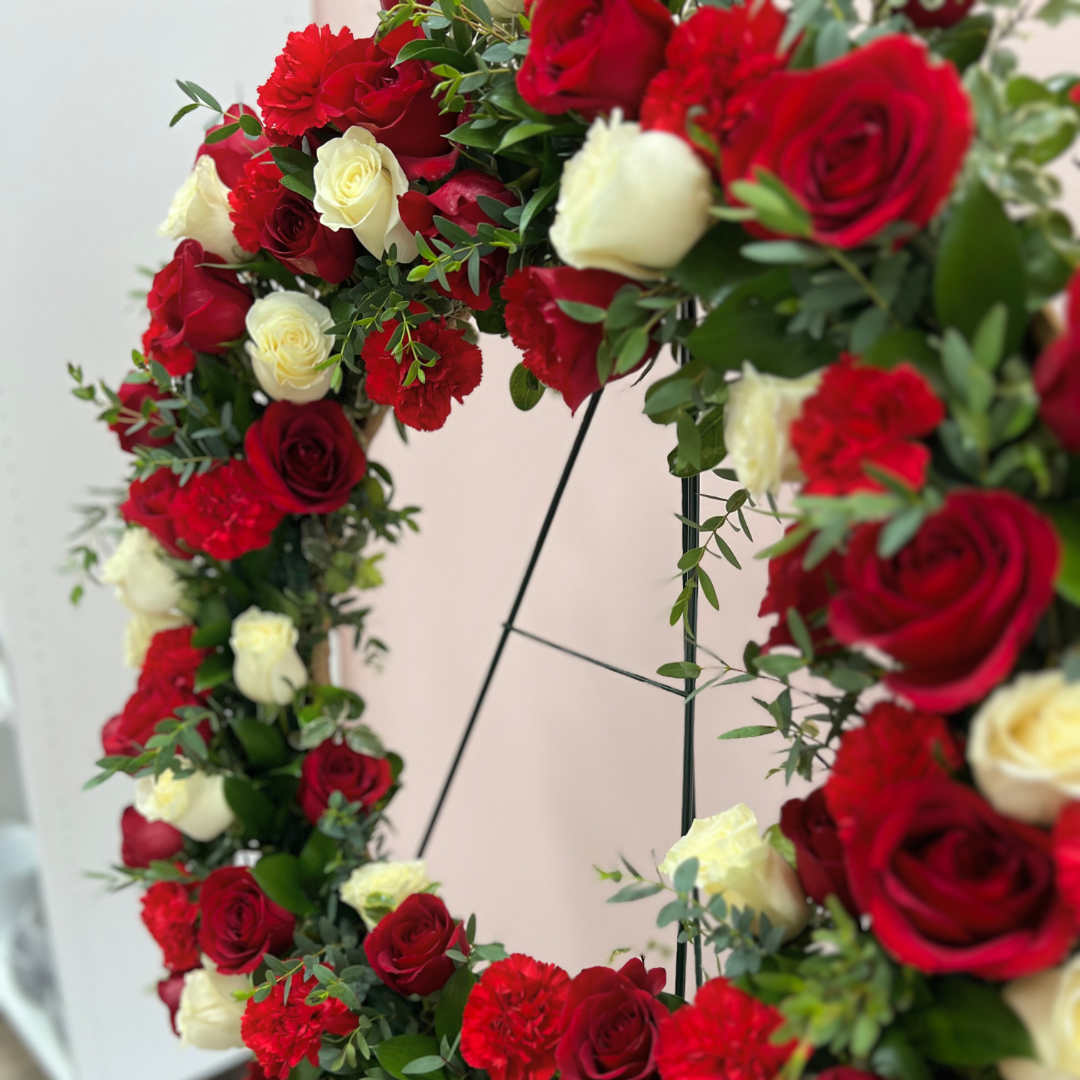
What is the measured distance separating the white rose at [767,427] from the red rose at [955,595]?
6 cm

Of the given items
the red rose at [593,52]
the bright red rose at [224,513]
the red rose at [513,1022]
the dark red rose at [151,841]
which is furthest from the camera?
the dark red rose at [151,841]

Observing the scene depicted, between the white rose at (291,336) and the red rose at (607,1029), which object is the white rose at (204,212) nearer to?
the white rose at (291,336)

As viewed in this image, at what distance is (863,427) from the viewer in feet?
1.28

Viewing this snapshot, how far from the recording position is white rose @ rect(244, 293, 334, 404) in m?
0.76

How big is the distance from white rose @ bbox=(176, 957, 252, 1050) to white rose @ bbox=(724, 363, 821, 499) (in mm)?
691

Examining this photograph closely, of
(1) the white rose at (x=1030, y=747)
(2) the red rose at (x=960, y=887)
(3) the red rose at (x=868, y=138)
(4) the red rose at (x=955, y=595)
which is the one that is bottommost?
(2) the red rose at (x=960, y=887)

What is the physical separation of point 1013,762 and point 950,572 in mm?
77

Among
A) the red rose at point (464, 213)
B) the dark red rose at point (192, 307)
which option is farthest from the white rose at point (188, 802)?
the red rose at point (464, 213)

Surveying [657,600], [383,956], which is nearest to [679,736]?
[657,600]

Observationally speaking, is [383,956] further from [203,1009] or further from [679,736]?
[679,736]

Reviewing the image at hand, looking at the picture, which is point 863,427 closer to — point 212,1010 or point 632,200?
point 632,200

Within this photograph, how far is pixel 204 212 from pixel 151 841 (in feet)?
2.02

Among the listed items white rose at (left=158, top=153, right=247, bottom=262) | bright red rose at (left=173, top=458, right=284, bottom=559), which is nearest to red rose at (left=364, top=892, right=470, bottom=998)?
bright red rose at (left=173, top=458, right=284, bottom=559)

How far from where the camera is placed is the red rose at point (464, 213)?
61 cm
